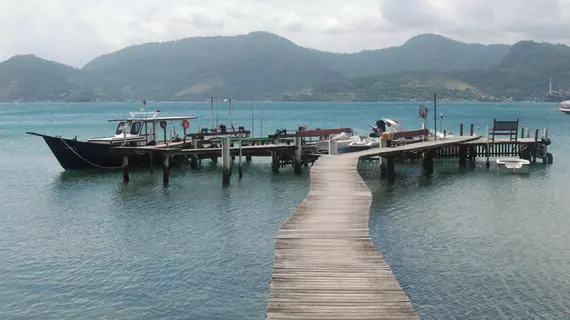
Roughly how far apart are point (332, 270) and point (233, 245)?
9.73 meters

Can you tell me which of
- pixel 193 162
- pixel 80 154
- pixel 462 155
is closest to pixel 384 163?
pixel 462 155

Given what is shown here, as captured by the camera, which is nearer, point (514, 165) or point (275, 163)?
point (514, 165)

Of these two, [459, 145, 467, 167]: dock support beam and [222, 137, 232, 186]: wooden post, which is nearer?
[222, 137, 232, 186]: wooden post

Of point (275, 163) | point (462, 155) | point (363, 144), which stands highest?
point (363, 144)

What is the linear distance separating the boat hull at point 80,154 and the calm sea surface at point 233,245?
5.08m

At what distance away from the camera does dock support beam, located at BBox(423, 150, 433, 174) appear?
1838 inches

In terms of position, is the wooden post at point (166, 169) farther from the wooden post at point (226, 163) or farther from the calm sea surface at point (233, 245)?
the wooden post at point (226, 163)

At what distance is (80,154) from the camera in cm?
4841

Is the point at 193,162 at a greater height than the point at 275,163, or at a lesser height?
lesser

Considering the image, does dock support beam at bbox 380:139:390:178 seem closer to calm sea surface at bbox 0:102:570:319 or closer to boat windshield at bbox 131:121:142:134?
calm sea surface at bbox 0:102:570:319

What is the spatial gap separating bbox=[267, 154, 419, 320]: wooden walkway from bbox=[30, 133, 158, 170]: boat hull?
94.5ft

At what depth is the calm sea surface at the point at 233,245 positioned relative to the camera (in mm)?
18578

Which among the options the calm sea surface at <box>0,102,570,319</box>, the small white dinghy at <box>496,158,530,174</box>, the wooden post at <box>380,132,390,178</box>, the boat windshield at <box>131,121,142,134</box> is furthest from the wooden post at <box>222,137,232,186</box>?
the small white dinghy at <box>496,158,530,174</box>

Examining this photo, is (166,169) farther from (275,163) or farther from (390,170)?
(390,170)
